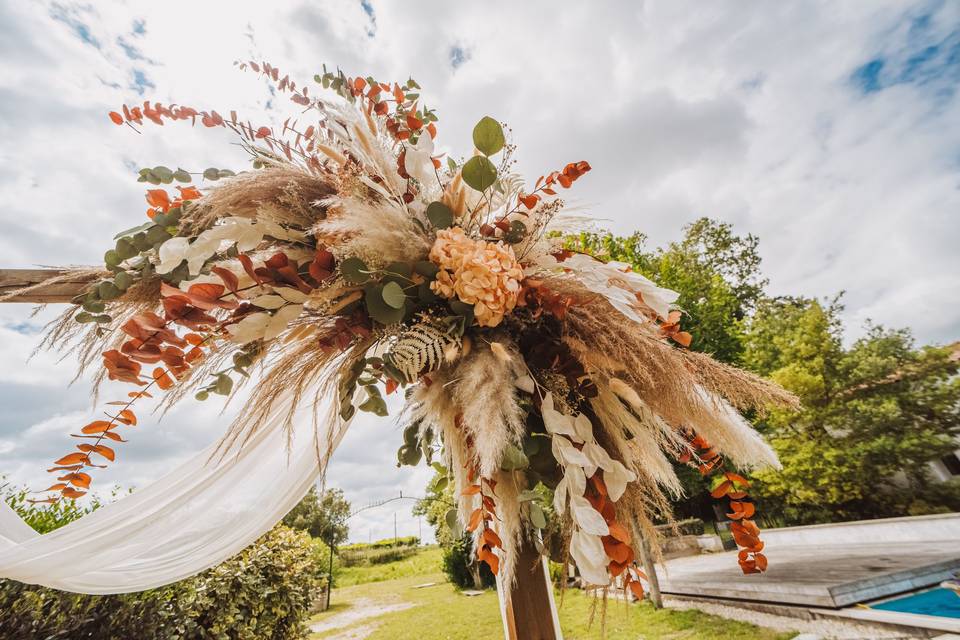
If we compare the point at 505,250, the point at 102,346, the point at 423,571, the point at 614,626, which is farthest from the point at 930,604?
the point at 423,571

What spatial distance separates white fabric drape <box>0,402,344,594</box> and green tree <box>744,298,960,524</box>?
425 inches

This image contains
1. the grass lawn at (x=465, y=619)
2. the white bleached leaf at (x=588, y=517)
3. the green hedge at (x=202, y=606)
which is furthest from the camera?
the grass lawn at (x=465, y=619)

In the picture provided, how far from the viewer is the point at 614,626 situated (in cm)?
604

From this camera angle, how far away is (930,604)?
5.29 meters

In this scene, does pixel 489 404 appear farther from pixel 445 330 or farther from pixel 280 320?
pixel 280 320

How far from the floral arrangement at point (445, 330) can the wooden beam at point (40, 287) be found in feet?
0.44

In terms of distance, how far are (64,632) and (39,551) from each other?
59.3 inches

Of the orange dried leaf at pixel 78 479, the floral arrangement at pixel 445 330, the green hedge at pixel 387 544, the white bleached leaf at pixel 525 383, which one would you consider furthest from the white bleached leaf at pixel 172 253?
the green hedge at pixel 387 544

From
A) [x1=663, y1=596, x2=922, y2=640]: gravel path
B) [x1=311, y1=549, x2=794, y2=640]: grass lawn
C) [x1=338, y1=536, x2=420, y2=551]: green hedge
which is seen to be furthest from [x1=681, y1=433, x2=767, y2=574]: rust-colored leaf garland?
[x1=338, y1=536, x2=420, y2=551]: green hedge

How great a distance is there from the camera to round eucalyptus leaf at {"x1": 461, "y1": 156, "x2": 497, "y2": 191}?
34.4 inches

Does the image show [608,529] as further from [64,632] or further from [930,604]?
[930,604]

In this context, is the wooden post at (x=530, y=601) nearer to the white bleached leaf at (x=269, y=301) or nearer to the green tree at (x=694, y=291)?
the white bleached leaf at (x=269, y=301)

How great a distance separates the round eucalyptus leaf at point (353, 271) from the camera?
843 millimetres

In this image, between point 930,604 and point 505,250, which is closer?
point 505,250
